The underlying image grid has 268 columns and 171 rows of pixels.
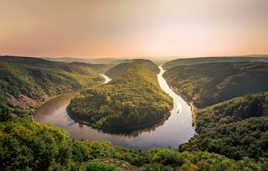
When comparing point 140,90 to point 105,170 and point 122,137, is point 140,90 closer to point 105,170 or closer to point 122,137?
point 122,137

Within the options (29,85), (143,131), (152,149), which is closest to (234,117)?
(143,131)

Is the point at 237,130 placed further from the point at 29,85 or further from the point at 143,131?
the point at 29,85

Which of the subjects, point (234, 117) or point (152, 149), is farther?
point (234, 117)

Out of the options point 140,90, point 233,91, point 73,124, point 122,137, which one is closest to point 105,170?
point 122,137

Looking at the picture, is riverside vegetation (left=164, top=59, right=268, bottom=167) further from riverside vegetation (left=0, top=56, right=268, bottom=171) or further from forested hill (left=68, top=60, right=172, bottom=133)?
forested hill (left=68, top=60, right=172, bottom=133)

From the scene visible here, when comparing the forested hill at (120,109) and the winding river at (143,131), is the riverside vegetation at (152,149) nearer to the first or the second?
the winding river at (143,131)

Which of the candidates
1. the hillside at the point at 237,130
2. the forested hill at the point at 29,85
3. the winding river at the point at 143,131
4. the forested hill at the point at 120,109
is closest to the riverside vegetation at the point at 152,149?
the hillside at the point at 237,130

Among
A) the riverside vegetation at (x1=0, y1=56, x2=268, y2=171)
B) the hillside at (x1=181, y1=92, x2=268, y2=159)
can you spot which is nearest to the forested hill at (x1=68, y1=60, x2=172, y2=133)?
the riverside vegetation at (x1=0, y1=56, x2=268, y2=171)
